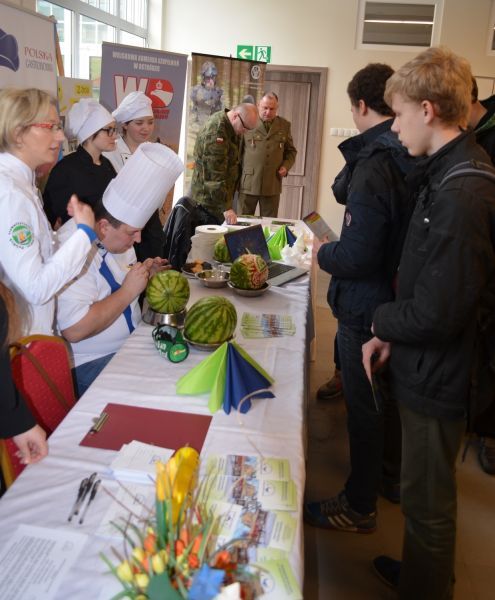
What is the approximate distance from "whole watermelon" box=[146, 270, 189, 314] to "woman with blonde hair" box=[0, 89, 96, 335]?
11.0 inches

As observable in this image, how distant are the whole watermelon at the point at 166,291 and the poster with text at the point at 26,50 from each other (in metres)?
1.77

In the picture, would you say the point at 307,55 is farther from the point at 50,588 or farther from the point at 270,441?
the point at 50,588

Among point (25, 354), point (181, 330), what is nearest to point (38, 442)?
point (25, 354)

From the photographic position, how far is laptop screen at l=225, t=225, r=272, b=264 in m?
2.75

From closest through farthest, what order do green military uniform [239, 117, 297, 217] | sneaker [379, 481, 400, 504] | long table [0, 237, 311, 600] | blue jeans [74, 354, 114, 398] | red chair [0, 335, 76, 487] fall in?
long table [0, 237, 311, 600], red chair [0, 335, 76, 487], blue jeans [74, 354, 114, 398], sneaker [379, 481, 400, 504], green military uniform [239, 117, 297, 217]

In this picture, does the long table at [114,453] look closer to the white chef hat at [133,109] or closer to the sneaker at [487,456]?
the sneaker at [487,456]

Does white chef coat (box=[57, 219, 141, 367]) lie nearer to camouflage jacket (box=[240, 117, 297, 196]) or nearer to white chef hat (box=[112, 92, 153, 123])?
white chef hat (box=[112, 92, 153, 123])

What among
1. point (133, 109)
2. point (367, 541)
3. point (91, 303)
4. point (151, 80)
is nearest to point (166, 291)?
point (91, 303)

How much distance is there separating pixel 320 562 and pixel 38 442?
3.97 feet

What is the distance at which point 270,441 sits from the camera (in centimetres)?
137

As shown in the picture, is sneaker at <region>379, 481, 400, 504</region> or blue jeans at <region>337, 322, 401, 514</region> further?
sneaker at <region>379, 481, 400, 504</region>

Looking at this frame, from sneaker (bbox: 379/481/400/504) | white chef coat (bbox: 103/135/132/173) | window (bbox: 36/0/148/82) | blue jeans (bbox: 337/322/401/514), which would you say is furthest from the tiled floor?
window (bbox: 36/0/148/82)

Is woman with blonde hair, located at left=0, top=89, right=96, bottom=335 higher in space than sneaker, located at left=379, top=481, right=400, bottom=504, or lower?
higher

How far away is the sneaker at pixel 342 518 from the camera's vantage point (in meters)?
2.15
